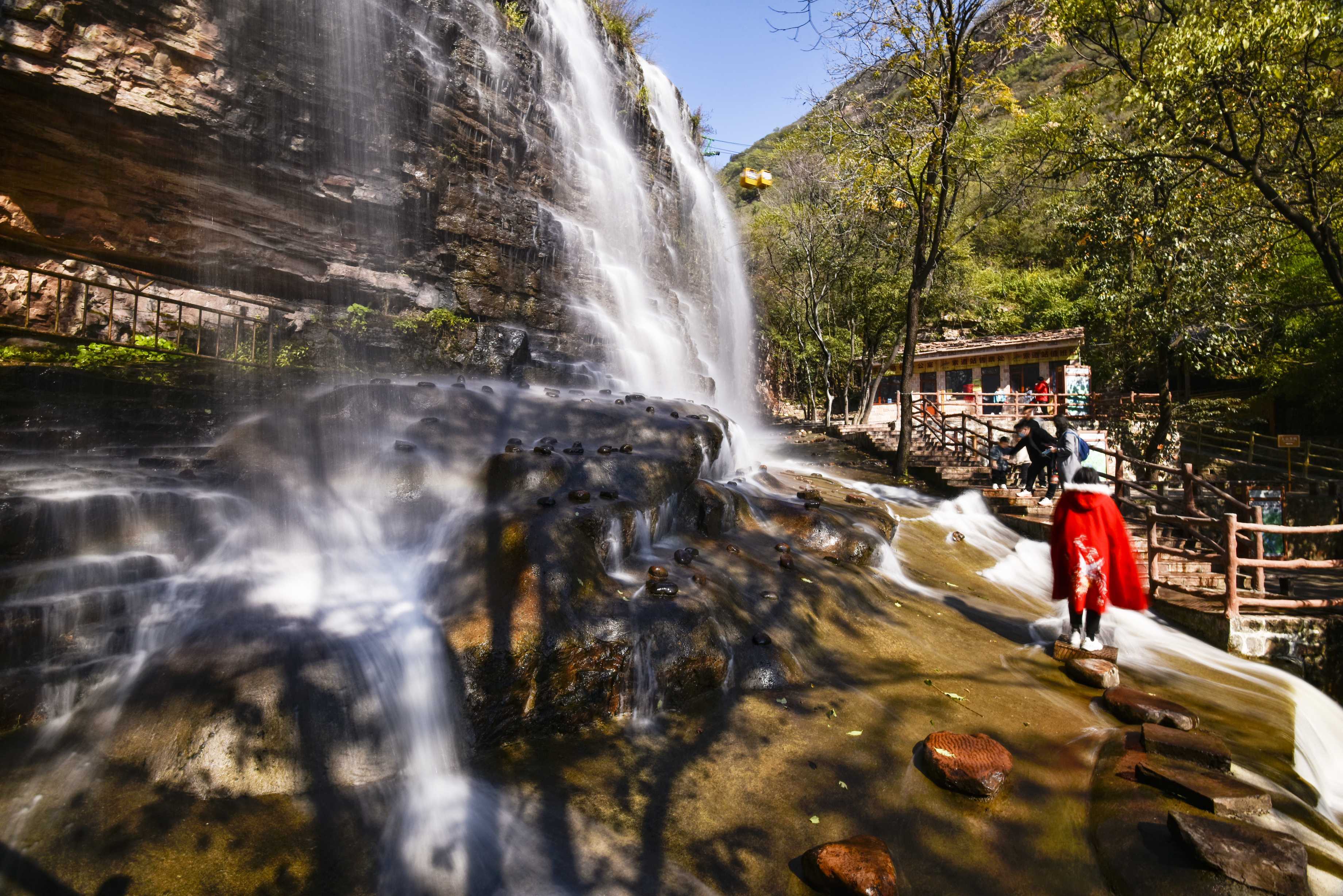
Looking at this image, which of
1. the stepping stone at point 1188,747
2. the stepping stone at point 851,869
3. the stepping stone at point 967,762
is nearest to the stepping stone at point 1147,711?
the stepping stone at point 1188,747

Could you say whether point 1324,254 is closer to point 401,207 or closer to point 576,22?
point 401,207

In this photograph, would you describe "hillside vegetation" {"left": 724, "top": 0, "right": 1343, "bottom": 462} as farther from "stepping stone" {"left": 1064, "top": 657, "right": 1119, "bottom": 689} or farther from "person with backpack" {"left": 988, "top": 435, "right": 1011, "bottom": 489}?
"stepping stone" {"left": 1064, "top": 657, "right": 1119, "bottom": 689}

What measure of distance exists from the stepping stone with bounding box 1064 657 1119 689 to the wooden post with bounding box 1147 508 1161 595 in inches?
125

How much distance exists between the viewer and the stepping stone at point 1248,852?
3.15 metres

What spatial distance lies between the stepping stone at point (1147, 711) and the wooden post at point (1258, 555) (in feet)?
10.5

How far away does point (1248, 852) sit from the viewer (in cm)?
327

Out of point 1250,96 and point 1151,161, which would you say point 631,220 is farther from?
point 1250,96

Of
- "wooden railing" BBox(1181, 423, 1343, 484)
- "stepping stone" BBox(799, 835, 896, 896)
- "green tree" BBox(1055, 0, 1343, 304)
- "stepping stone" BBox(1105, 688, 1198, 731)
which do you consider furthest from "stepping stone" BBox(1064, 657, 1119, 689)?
"wooden railing" BBox(1181, 423, 1343, 484)

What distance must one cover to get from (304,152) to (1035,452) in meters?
16.2

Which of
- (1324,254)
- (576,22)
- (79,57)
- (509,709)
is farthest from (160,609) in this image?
(576,22)

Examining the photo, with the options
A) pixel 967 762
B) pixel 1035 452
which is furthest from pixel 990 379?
pixel 967 762

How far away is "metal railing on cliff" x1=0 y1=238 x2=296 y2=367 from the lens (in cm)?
1159

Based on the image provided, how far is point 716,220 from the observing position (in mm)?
29828

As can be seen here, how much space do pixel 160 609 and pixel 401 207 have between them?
12.6 metres
